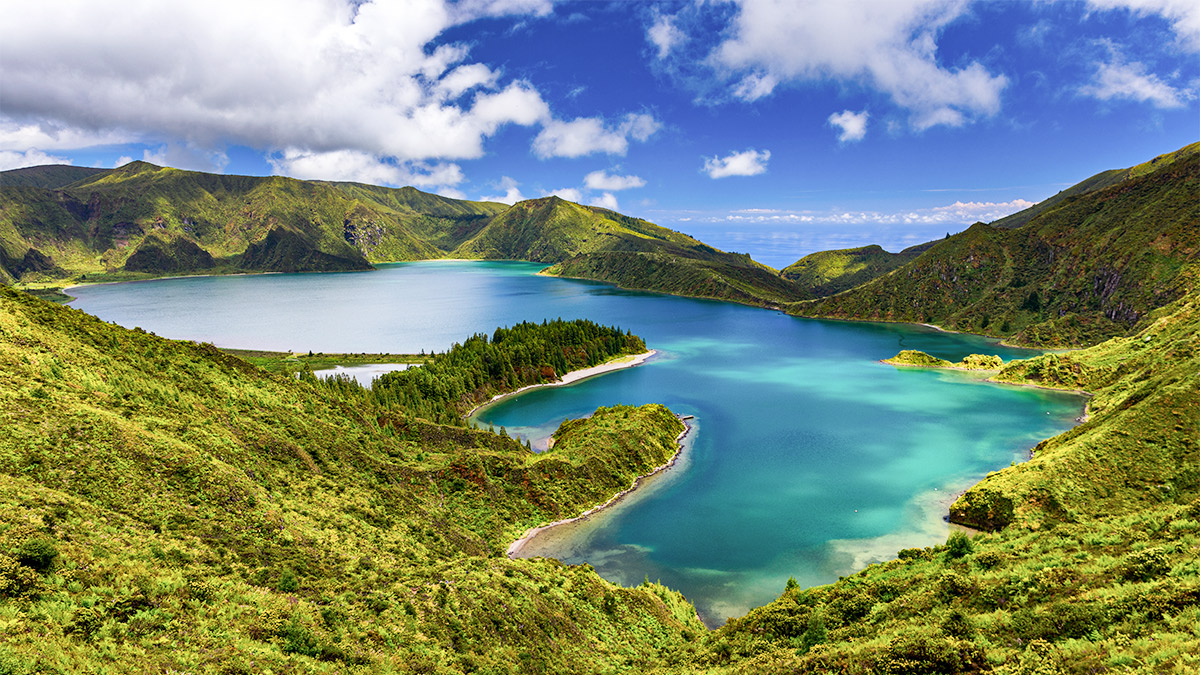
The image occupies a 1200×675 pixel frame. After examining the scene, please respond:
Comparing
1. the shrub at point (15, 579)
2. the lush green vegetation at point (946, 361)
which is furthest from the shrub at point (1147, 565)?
the lush green vegetation at point (946, 361)

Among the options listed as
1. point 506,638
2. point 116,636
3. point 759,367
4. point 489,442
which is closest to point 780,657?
point 506,638

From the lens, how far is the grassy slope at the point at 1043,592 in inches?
916

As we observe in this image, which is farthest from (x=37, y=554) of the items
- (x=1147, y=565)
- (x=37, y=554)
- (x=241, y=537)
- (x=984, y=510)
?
(x=984, y=510)

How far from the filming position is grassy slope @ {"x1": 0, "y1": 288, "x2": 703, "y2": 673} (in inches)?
928

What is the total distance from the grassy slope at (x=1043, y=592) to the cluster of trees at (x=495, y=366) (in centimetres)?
7232

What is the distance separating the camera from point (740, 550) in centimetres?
6084

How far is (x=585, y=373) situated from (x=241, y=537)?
119 meters

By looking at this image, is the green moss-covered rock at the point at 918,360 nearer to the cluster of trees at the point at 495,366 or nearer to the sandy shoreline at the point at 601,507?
the cluster of trees at the point at 495,366

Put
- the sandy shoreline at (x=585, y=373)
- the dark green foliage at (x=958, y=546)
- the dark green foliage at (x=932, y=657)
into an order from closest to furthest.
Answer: the dark green foliage at (x=932, y=657) < the dark green foliage at (x=958, y=546) < the sandy shoreline at (x=585, y=373)

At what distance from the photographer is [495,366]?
443 ft

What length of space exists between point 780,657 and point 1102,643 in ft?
50.2

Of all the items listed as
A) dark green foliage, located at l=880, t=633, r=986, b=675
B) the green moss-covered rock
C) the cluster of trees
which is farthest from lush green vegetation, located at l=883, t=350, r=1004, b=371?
dark green foliage, located at l=880, t=633, r=986, b=675

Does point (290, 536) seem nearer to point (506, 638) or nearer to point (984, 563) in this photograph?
point (506, 638)

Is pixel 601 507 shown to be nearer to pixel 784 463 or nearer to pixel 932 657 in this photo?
pixel 784 463
